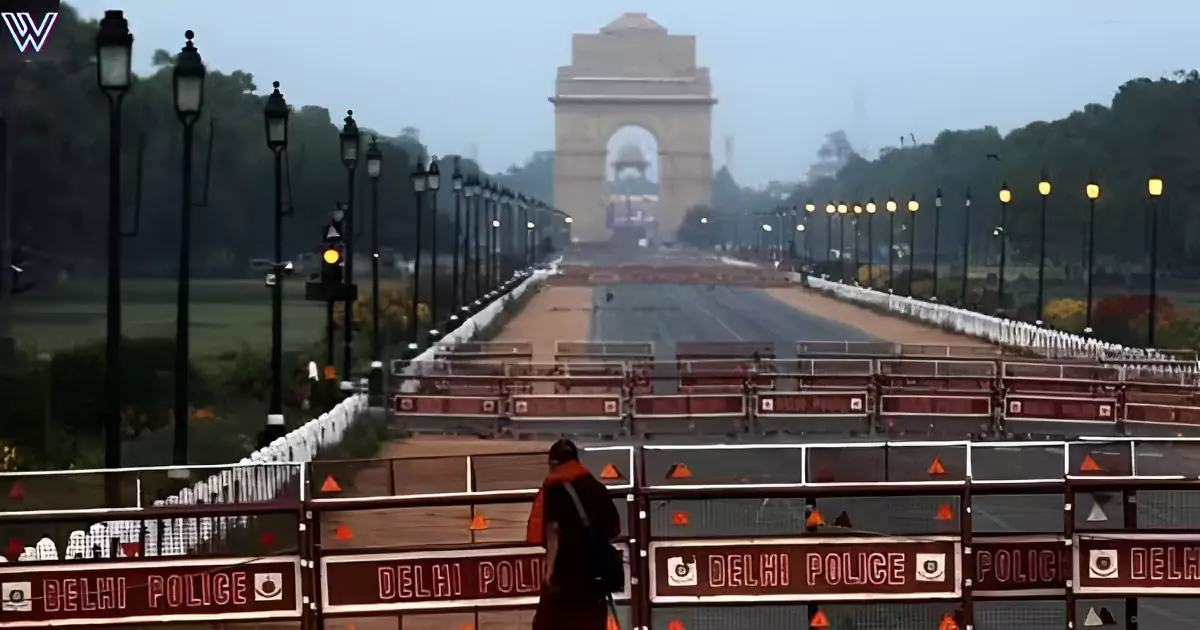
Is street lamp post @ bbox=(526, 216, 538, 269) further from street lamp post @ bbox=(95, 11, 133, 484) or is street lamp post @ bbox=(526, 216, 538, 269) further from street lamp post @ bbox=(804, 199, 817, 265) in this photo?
street lamp post @ bbox=(95, 11, 133, 484)

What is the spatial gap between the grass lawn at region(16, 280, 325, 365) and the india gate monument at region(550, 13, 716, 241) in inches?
4084

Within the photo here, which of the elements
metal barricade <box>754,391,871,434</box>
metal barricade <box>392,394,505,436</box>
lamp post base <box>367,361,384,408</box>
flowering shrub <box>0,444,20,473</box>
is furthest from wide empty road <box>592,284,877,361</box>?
flowering shrub <box>0,444,20,473</box>

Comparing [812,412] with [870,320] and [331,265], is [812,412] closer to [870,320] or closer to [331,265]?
[331,265]

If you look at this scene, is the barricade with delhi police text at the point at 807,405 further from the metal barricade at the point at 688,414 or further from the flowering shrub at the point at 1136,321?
the flowering shrub at the point at 1136,321

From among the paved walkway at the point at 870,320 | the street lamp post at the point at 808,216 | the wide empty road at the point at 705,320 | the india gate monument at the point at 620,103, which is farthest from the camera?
the india gate monument at the point at 620,103

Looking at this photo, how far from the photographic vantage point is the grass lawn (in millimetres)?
30391

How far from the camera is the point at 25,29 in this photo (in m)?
13.3

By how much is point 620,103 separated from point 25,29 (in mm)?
157168

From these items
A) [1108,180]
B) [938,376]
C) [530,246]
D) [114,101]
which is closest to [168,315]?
[938,376]

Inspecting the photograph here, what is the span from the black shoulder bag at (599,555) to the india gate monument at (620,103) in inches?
6308

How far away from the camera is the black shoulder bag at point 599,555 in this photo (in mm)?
9195

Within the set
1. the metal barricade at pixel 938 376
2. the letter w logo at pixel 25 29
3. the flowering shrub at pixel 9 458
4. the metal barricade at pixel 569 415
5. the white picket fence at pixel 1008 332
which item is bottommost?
the metal barricade at pixel 569 415

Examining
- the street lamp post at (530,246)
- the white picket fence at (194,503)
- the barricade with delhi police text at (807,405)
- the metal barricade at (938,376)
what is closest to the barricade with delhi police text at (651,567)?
the white picket fence at (194,503)

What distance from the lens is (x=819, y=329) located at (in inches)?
2096
